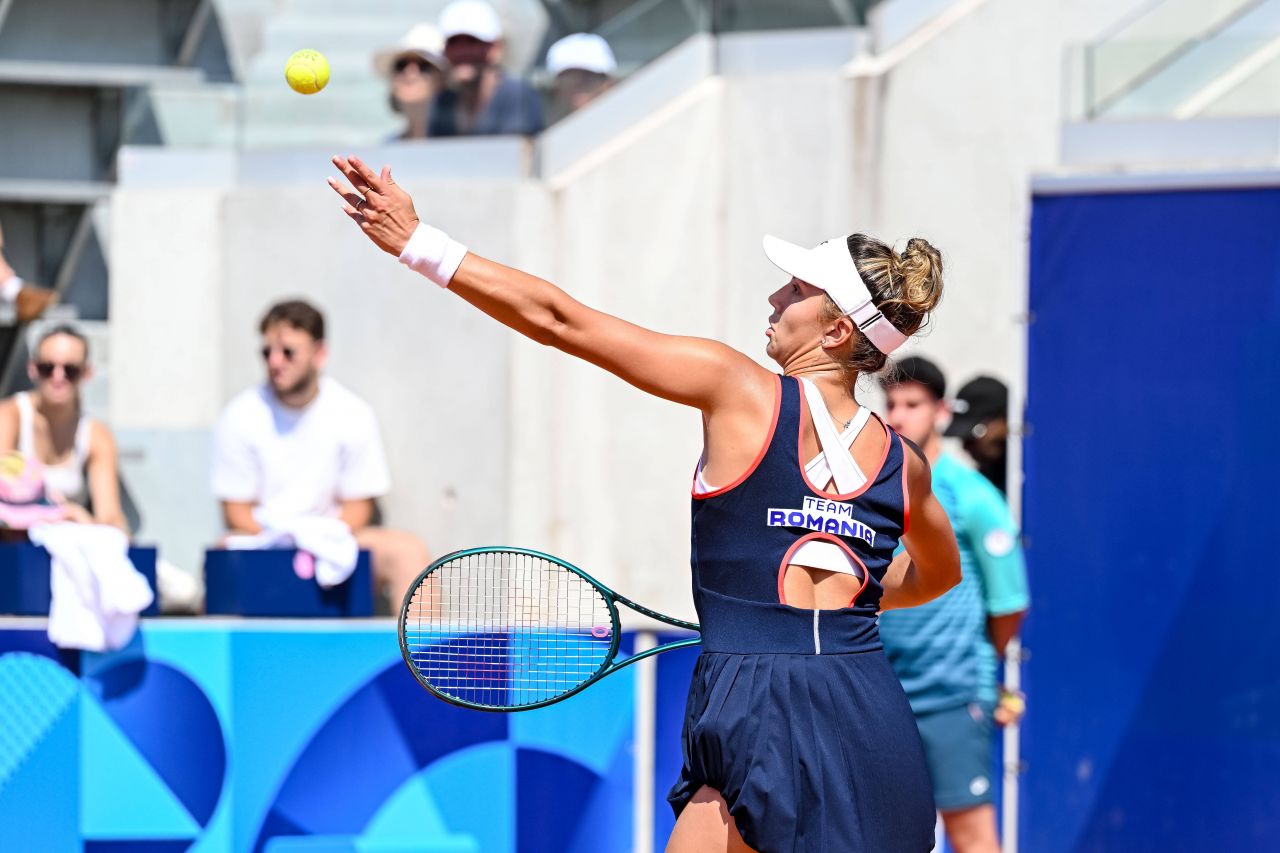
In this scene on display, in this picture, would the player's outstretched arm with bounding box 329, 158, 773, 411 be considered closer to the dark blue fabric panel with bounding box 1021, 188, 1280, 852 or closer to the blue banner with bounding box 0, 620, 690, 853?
the blue banner with bounding box 0, 620, 690, 853

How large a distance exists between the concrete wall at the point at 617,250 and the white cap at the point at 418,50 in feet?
1.39

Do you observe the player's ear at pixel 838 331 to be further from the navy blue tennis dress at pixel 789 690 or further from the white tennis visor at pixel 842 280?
the navy blue tennis dress at pixel 789 690

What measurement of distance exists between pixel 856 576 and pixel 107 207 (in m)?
7.18

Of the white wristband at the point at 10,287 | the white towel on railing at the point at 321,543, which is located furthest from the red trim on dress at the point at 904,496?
the white wristband at the point at 10,287

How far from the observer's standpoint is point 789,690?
10.4 feet

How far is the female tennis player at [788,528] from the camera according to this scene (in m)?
3.09

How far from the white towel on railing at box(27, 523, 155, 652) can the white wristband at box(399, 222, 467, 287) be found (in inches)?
102

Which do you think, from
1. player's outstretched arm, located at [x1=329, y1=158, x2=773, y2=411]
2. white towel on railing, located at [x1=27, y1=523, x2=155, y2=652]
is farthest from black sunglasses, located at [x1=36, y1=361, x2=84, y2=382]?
player's outstretched arm, located at [x1=329, y1=158, x2=773, y2=411]

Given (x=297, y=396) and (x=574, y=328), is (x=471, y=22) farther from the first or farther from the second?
(x=574, y=328)

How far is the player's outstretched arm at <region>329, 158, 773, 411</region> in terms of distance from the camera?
3.04 metres

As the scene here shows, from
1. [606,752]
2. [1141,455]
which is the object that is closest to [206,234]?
[606,752]

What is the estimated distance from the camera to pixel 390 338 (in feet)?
25.5

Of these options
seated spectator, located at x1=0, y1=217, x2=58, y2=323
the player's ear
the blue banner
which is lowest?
the blue banner

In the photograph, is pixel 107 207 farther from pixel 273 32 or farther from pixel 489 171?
pixel 489 171
